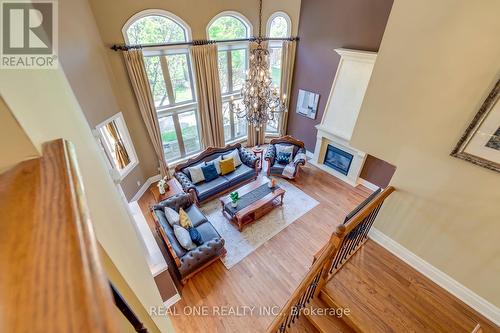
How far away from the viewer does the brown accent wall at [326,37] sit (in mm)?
4621

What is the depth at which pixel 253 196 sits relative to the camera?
17.3ft

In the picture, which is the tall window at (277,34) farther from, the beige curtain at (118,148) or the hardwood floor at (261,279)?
the beige curtain at (118,148)

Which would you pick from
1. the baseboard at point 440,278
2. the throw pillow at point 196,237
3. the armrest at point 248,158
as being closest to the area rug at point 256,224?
the throw pillow at point 196,237

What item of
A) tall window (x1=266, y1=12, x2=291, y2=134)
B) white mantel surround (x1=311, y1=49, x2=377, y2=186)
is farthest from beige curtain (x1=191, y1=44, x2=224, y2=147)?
white mantel surround (x1=311, y1=49, x2=377, y2=186)

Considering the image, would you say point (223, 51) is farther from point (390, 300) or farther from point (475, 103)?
point (390, 300)

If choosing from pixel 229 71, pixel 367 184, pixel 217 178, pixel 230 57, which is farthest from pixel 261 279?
pixel 230 57

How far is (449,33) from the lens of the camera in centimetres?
208

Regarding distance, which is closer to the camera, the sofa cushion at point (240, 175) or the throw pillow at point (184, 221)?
the throw pillow at point (184, 221)

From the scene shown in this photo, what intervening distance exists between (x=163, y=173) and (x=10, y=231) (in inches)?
236

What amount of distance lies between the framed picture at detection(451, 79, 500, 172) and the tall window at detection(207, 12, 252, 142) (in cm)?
468

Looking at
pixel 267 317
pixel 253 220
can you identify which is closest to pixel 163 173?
pixel 253 220

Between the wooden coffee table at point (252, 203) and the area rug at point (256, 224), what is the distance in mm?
118

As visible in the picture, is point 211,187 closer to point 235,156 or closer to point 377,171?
point 235,156

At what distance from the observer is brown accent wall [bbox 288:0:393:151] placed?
4.62m
